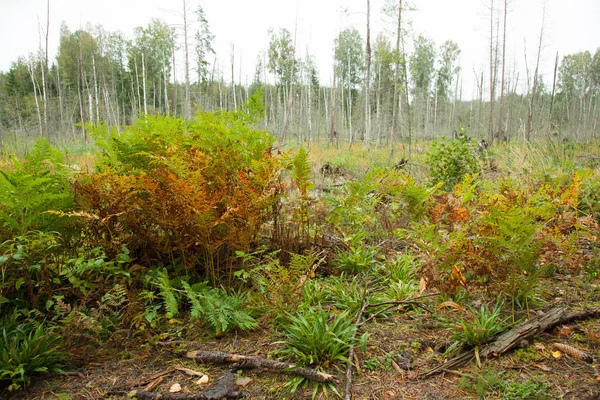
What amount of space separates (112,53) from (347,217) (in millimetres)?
40710

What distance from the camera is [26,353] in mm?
1732

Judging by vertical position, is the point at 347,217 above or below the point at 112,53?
below

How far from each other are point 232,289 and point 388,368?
4.06 ft

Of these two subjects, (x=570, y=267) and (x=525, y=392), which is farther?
(x=570, y=267)

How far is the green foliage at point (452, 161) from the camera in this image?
229 inches

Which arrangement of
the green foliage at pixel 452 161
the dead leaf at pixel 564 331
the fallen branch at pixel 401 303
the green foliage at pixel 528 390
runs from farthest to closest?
the green foliage at pixel 452 161 → the fallen branch at pixel 401 303 → the dead leaf at pixel 564 331 → the green foliage at pixel 528 390

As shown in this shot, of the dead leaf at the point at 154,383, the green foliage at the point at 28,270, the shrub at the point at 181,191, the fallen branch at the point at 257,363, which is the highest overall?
the shrub at the point at 181,191

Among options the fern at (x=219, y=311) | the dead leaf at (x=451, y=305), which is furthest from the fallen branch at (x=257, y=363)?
the dead leaf at (x=451, y=305)

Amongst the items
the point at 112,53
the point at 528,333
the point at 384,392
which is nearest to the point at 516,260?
the point at 528,333

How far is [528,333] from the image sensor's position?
1880mm

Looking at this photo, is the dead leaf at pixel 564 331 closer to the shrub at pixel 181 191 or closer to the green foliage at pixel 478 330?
the green foliage at pixel 478 330

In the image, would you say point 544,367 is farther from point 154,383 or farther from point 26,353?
point 26,353

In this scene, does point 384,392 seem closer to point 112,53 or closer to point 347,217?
point 347,217

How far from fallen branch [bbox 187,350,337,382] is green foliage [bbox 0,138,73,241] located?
1.33 meters
